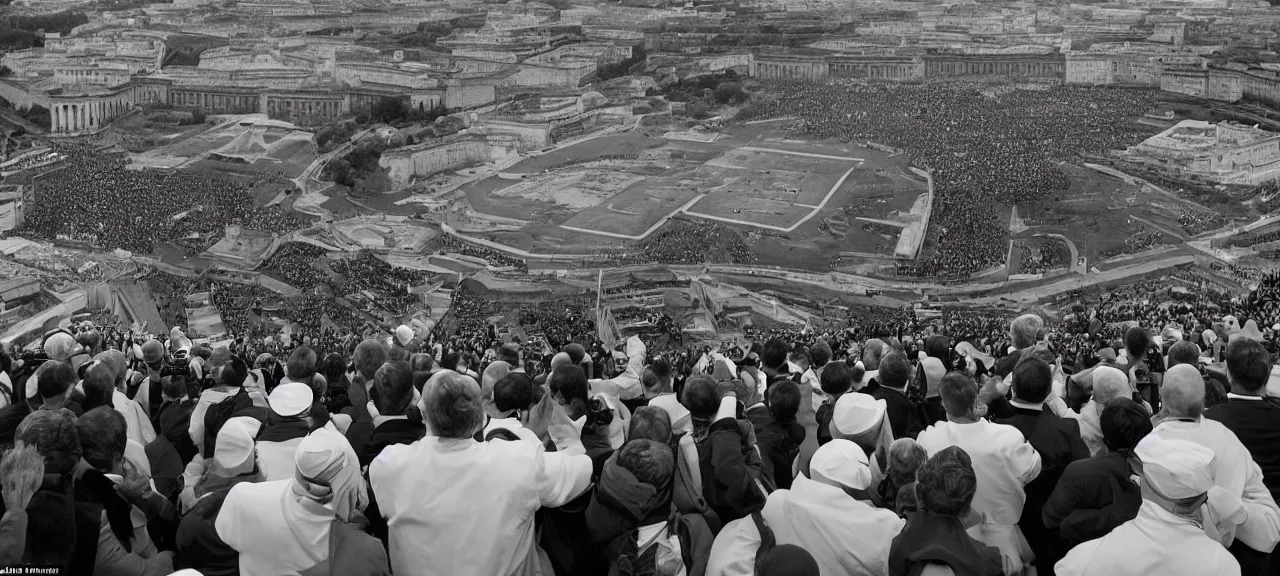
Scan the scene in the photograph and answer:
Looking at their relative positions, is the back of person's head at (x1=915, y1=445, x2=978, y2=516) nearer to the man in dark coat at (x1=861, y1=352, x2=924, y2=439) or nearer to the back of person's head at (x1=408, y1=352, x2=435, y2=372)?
the man in dark coat at (x1=861, y1=352, x2=924, y2=439)

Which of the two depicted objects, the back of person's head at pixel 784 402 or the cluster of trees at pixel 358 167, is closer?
the back of person's head at pixel 784 402

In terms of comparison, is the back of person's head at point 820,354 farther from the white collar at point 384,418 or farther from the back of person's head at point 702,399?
the white collar at point 384,418

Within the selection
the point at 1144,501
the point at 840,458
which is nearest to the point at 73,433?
the point at 840,458

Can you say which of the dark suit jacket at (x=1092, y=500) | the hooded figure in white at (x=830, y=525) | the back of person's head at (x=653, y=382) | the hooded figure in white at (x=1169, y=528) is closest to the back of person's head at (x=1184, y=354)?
the dark suit jacket at (x=1092, y=500)

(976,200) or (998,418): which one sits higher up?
(998,418)

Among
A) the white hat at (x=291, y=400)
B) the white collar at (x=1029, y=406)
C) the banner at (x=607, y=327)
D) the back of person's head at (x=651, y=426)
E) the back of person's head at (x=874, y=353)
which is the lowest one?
the banner at (x=607, y=327)

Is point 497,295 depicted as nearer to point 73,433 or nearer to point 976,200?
point 976,200

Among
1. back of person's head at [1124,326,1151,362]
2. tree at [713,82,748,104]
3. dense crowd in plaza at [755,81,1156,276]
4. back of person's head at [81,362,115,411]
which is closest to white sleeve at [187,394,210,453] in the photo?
back of person's head at [81,362,115,411]
